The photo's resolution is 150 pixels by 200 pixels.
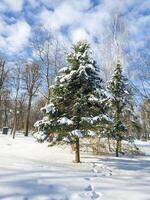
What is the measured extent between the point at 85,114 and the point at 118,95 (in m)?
9.28

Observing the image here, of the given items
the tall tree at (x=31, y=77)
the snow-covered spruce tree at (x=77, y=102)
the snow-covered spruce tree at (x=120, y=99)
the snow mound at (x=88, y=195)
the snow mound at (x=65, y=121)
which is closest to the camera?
the snow mound at (x=88, y=195)

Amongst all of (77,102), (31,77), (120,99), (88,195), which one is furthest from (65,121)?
(31,77)

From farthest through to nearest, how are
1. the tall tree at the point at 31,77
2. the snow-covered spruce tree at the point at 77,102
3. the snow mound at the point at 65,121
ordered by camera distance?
the tall tree at the point at 31,77
the snow-covered spruce tree at the point at 77,102
the snow mound at the point at 65,121

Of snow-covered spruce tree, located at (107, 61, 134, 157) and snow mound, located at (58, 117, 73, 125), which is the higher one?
snow-covered spruce tree, located at (107, 61, 134, 157)

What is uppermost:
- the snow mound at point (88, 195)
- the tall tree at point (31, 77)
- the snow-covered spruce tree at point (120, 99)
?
the tall tree at point (31, 77)

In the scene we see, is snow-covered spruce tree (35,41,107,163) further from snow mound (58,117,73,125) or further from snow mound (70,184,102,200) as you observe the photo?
snow mound (70,184,102,200)

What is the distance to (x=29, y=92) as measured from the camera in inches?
1598

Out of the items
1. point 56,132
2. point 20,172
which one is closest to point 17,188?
point 20,172

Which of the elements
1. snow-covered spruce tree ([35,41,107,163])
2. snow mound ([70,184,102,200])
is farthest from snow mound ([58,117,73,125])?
snow mound ([70,184,102,200])

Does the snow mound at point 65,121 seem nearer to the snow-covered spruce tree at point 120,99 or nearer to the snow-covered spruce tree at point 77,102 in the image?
the snow-covered spruce tree at point 77,102

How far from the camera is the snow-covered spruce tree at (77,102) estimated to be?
595 inches

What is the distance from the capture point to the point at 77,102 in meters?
15.2

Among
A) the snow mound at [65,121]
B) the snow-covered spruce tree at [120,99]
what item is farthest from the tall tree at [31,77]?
the snow mound at [65,121]

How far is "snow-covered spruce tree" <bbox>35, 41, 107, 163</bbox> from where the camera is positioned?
15.1 m
